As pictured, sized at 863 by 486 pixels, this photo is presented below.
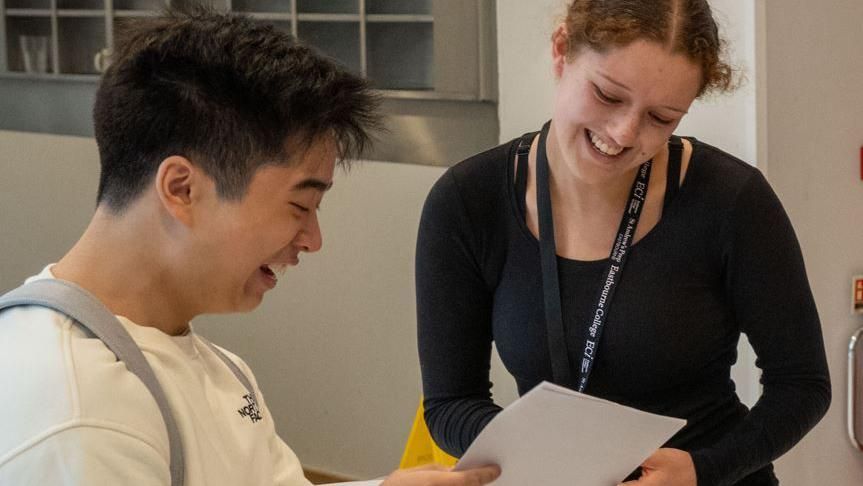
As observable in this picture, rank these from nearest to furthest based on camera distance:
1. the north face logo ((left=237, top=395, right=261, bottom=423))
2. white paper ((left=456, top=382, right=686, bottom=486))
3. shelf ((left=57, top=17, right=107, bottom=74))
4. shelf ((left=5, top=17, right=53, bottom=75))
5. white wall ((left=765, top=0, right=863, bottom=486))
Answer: the north face logo ((left=237, top=395, right=261, bottom=423)) → white paper ((left=456, top=382, right=686, bottom=486)) → white wall ((left=765, top=0, right=863, bottom=486)) → shelf ((left=57, top=17, right=107, bottom=74)) → shelf ((left=5, top=17, right=53, bottom=75))

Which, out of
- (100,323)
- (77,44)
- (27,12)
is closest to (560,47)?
(100,323)

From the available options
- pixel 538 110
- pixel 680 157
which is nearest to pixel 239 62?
pixel 680 157

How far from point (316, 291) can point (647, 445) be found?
2786mm

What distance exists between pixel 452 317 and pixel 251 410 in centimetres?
59

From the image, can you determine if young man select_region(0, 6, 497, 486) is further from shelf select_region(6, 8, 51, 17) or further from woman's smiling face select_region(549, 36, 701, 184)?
shelf select_region(6, 8, 51, 17)

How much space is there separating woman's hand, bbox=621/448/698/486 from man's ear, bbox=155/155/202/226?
0.79 m

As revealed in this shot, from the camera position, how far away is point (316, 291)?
14.0ft

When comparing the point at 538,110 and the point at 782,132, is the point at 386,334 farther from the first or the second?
the point at 782,132

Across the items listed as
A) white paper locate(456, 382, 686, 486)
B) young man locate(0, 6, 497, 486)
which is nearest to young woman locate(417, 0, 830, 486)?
white paper locate(456, 382, 686, 486)

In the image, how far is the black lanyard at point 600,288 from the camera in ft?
5.97

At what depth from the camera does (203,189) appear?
4.12 feet

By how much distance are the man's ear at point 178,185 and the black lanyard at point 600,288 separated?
2.42 feet

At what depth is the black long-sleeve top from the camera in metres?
1.79

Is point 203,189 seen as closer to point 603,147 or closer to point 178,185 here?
point 178,185
